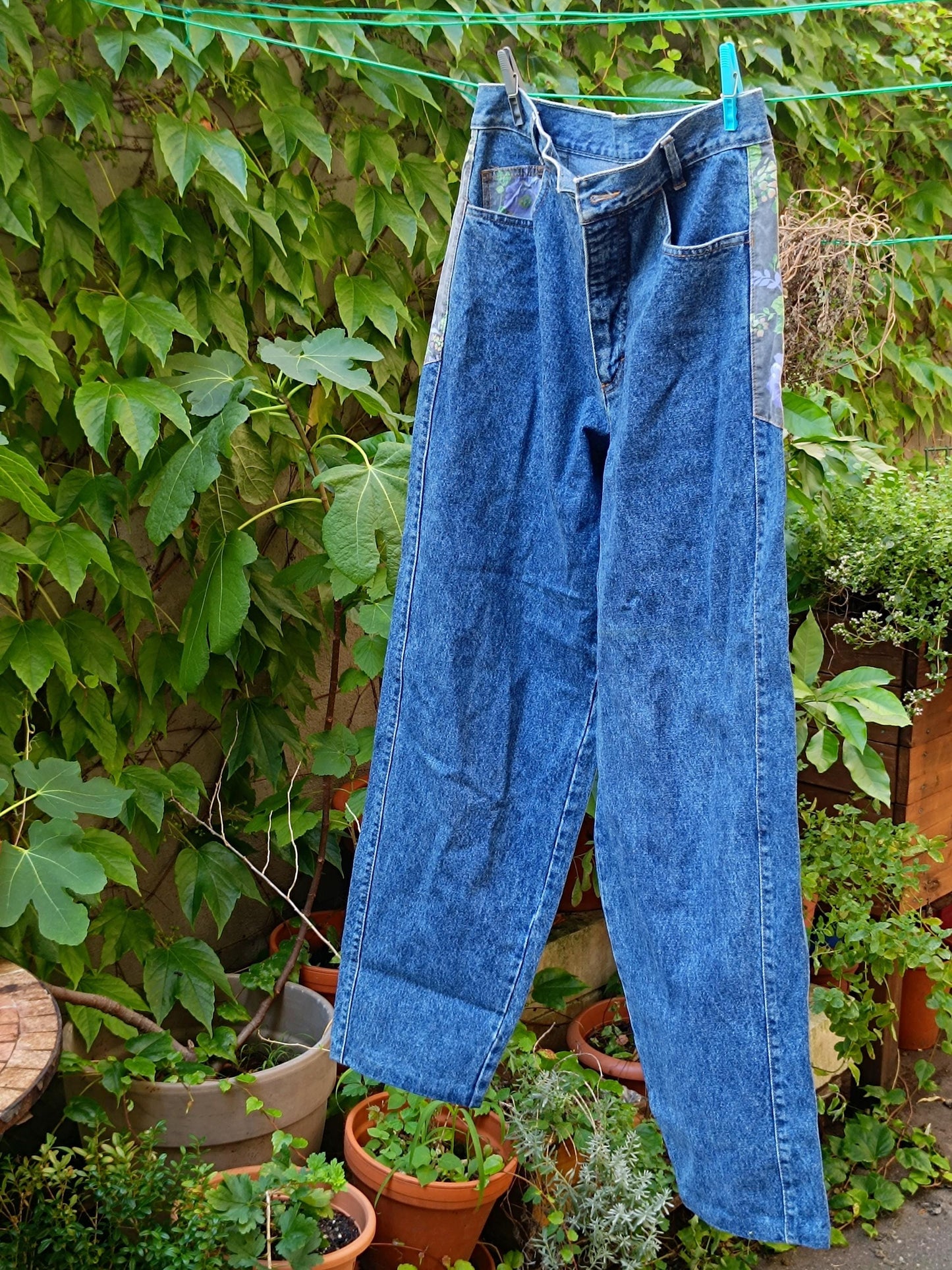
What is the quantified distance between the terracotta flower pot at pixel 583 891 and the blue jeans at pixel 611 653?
1043 millimetres

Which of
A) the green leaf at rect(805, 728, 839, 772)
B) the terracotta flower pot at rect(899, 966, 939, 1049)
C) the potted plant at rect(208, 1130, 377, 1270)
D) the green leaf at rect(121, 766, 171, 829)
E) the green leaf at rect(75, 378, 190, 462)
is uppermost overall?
the green leaf at rect(75, 378, 190, 462)

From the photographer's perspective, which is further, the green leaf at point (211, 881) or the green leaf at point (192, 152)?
the green leaf at point (211, 881)

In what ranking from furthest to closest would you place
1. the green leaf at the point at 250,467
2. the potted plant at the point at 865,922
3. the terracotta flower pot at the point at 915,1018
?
the terracotta flower pot at the point at 915,1018
the potted plant at the point at 865,922
the green leaf at the point at 250,467

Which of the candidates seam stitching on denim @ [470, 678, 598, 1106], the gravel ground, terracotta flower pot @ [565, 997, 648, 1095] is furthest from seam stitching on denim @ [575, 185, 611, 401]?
the gravel ground

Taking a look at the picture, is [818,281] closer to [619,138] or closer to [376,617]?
[376,617]

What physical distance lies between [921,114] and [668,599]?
2.85m

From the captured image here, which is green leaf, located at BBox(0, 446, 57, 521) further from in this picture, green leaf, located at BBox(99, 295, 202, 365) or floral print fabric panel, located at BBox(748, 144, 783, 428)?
floral print fabric panel, located at BBox(748, 144, 783, 428)

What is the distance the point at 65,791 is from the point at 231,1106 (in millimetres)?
511

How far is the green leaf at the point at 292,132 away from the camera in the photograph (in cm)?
189

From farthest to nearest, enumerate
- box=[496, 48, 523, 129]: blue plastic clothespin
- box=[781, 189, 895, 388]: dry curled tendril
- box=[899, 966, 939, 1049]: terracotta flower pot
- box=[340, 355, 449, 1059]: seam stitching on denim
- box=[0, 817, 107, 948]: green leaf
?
box=[899, 966, 939, 1049]: terracotta flower pot → box=[781, 189, 895, 388]: dry curled tendril → box=[0, 817, 107, 948]: green leaf → box=[340, 355, 449, 1059]: seam stitching on denim → box=[496, 48, 523, 129]: blue plastic clothespin

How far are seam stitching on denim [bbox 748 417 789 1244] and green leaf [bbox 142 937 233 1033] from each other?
40.3 inches

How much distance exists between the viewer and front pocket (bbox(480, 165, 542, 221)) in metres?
1.08

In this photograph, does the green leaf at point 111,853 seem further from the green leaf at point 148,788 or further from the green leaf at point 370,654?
the green leaf at point 370,654

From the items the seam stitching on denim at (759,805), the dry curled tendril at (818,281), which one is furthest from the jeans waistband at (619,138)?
the dry curled tendril at (818,281)
